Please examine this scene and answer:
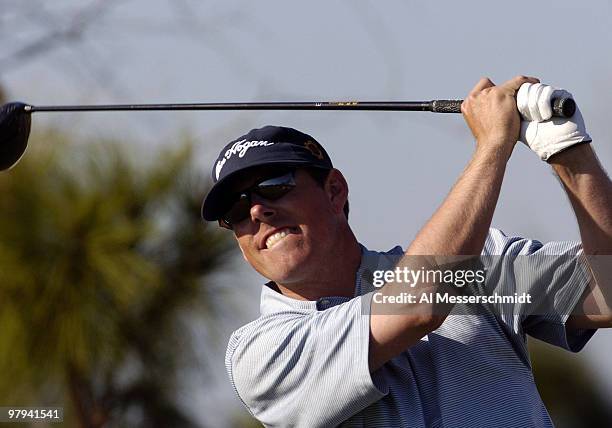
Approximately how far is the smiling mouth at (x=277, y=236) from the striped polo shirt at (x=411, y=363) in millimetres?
149

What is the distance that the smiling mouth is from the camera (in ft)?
11.0

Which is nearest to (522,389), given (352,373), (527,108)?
(352,373)

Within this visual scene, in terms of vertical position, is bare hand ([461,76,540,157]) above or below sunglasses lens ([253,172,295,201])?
below

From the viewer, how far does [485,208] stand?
288 cm

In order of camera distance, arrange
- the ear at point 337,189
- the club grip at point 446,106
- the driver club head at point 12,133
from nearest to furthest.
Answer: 1. the club grip at point 446,106
2. the ear at point 337,189
3. the driver club head at point 12,133

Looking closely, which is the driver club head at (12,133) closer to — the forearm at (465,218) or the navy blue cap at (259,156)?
the navy blue cap at (259,156)

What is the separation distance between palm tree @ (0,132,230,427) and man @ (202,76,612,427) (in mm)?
3169

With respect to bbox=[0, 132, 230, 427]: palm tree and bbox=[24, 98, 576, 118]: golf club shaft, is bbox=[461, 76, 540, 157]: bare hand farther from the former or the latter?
bbox=[0, 132, 230, 427]: palm tree

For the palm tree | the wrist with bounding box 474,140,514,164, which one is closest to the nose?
the wrist with bounding box 474,140,514,164

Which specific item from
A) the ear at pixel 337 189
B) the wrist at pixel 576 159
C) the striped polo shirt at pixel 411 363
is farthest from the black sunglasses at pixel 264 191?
the wrist at pixel 576 159

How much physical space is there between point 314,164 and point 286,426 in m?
0.67

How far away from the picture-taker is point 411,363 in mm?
3131

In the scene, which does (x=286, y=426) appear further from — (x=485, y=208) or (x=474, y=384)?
(x=485, y=208)

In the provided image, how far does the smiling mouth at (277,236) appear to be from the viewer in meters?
3.35
